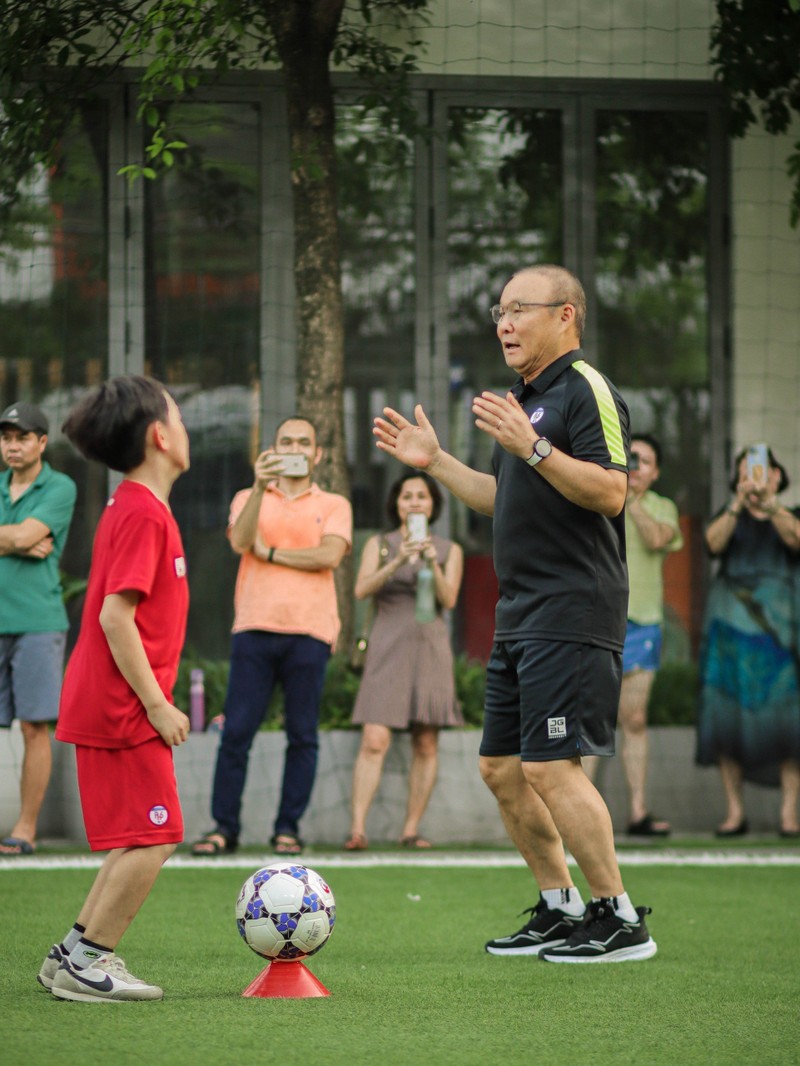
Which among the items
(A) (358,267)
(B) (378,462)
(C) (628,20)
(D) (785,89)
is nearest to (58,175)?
(A) (358,267)

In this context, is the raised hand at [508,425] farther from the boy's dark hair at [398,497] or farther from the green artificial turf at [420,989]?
the boy's dark hair at [398,497]

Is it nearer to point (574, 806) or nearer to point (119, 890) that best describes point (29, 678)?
point (574, 806)

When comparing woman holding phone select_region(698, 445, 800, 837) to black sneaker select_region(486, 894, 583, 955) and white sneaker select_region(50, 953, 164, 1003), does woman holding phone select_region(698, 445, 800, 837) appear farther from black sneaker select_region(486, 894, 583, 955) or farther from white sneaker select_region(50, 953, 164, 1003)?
white sneaker select_region(50, 953, 164, 1003)

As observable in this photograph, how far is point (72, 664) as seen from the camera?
14.1ft

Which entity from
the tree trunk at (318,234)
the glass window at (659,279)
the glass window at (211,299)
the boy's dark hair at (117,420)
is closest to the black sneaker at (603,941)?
the boy's dark hair at (117,420)

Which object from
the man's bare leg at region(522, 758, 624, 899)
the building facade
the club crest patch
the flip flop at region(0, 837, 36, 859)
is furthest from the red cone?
the building facade

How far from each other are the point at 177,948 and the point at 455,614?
5.72m

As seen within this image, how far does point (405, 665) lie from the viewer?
874 cm

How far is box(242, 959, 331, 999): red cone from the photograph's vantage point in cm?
438

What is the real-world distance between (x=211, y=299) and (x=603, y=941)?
681cm

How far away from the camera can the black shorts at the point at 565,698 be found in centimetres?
493

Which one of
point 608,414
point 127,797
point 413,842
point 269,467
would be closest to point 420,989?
point 127,797

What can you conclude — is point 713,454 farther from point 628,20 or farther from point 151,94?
point 151,94

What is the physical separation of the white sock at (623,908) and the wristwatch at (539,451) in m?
1.34
